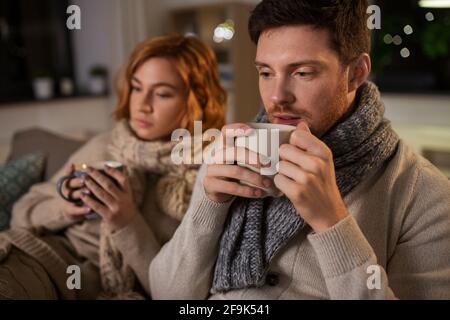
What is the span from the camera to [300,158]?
59cm

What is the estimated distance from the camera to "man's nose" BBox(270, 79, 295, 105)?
66cm

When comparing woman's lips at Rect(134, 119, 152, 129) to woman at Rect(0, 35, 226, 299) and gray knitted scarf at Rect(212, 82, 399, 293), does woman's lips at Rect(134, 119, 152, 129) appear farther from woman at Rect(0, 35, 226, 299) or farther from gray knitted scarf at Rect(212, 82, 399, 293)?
gray knitted scarf at Rect(212, 82, 399, 293)

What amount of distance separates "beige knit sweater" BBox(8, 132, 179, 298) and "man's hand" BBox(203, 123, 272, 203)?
1.04ft

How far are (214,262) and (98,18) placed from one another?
6.70ft

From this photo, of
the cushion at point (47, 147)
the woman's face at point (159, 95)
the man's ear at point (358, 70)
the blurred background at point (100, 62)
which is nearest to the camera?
the man's ear at point (358, 70)

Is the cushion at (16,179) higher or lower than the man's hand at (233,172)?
lower

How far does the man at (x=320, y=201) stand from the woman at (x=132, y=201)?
167mm

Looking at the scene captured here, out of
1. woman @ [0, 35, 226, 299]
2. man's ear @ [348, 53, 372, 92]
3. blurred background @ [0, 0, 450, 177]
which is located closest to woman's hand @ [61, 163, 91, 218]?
woman @ [0, 35, 226, 299]

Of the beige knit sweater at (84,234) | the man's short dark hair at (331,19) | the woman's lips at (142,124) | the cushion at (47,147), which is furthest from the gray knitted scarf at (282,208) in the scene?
the cushion at (47,147)

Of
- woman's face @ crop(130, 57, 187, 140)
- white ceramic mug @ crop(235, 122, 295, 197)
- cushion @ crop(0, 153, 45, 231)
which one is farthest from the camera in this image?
cushion @ crop(0, 153, 45, 231)

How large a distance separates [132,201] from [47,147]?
0.78 metres

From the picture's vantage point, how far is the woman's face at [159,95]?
105 centimetres

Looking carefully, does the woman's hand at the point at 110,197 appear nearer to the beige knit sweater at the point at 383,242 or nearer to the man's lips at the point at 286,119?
the beige knit sweater at the point at 383,242

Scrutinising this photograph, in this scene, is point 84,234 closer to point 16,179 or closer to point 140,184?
point 140,184
